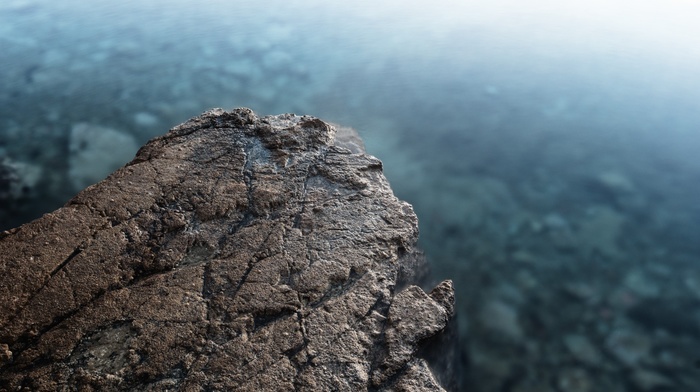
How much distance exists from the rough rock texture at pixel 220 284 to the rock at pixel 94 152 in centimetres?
95

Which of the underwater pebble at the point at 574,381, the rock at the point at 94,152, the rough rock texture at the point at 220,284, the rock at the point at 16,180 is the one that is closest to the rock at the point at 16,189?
the rock at the point at 16,180

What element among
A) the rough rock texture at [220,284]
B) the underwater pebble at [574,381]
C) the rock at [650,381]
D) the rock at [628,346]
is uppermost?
the rough rock texture at [220,284]

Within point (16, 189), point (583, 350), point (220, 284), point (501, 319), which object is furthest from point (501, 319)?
point (16, 189)

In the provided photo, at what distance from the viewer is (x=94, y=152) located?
350cm

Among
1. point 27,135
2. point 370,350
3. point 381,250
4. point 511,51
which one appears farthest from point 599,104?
point 27,135

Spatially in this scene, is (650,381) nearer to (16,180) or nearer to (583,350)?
(583,350)

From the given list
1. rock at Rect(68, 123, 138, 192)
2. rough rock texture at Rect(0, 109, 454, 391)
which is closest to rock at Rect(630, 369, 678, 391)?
rough rock texture at Rect(0, 109, 454, 391)

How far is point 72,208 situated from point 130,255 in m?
0.42

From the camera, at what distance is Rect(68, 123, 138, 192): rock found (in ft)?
10.8

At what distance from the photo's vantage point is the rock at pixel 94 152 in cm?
329

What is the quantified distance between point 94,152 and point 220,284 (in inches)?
80.0

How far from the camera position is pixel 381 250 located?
214 cm

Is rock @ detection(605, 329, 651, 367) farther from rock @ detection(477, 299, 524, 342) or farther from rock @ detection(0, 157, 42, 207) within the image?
rock @ detection(0, 157, 42, 207)

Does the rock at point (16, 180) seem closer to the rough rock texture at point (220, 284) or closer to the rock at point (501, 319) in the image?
the rough rock texture at point (220, 284)
